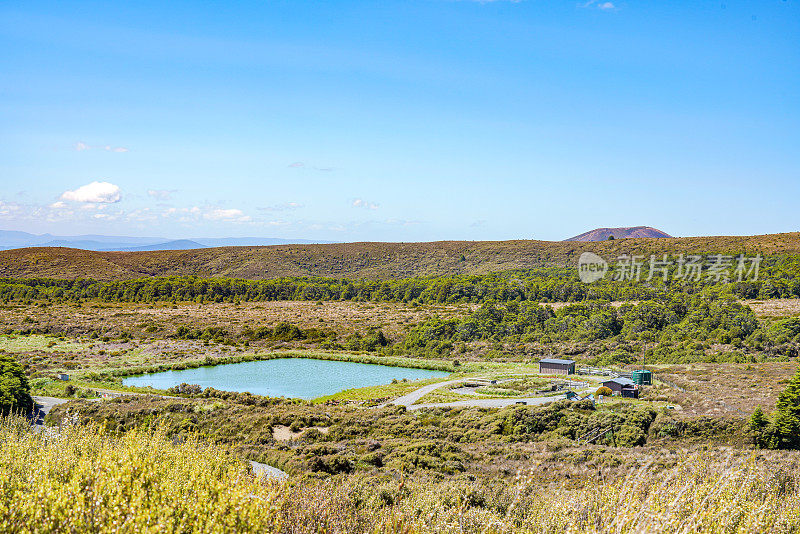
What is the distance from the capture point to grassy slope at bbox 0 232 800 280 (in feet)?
323

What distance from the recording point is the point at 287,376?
39219 mm

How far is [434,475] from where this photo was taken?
13258 mm

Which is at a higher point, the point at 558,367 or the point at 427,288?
the point at 427,288

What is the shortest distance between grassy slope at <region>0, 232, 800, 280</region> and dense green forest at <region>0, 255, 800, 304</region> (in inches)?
599

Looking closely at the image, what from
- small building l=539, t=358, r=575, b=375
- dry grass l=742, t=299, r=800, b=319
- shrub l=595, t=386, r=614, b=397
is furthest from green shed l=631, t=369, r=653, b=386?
dry grass l=742, t=299, r=800, b=319

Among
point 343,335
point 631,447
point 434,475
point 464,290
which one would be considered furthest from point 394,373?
point 464,290

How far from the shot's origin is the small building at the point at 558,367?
35.9 metres

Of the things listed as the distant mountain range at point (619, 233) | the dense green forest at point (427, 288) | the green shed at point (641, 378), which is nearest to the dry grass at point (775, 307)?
the dense green forest at point (427, 288)

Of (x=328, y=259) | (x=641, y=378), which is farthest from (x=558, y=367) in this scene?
(x=328, y=259)

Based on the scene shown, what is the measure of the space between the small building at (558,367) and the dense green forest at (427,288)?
28.3 meters

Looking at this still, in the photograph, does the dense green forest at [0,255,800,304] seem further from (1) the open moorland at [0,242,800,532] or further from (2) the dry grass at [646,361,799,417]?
(2) the dry grass at [646,361,799,417]

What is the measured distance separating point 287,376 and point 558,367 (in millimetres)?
19100

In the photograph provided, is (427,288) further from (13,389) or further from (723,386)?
(13,389)

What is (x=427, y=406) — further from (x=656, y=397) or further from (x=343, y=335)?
(x=343, y=335)
